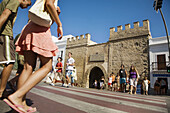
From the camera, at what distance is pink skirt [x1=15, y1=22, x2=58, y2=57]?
1.53 m

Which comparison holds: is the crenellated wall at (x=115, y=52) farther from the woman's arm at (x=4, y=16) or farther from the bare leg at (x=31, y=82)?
the woman's arm at (x=4, y=16)

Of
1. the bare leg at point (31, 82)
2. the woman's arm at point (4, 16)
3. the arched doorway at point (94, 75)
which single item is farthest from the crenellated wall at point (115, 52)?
the woman's arm at point (4, 16)

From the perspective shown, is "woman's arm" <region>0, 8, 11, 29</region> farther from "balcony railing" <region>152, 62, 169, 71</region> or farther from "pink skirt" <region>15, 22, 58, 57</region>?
"balcony railing" <region>152, 62, 169, 71</region>

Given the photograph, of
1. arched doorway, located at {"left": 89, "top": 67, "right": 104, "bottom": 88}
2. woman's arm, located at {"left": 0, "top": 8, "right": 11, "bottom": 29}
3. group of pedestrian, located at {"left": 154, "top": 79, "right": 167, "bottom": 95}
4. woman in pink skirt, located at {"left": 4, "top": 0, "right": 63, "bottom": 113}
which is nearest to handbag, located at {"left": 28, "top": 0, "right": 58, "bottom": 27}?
woman in pink skirt, located at {"left": 4, "top": 0, "right": 63, "bottom": 113}

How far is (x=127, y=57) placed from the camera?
16.1 m

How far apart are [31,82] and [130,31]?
56.6ft

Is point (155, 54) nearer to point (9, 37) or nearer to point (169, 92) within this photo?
point (169, 92)

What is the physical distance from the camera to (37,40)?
1543 millimetres

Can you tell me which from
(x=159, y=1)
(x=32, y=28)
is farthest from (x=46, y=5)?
(x=159, y=1)

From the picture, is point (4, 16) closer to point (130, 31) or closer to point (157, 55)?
point (157, 55)

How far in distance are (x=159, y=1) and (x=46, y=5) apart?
9765 mm

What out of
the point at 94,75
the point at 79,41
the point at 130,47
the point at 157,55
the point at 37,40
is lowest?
the point at 94,75

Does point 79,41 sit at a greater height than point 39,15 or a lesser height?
greater

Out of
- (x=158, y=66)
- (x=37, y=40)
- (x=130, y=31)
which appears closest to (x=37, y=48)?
(x=37, y=40)
